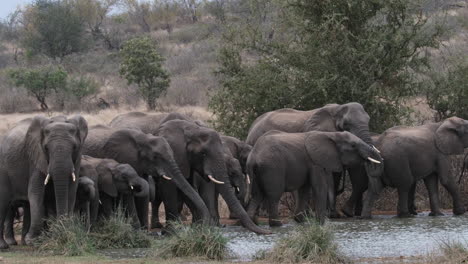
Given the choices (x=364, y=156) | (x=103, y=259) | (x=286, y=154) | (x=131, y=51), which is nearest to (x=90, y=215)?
(x=103, y=259)

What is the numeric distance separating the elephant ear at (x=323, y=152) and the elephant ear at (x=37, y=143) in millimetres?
5576

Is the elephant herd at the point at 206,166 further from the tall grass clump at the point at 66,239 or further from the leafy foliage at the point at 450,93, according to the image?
the leafy foliage at the point at 450,93

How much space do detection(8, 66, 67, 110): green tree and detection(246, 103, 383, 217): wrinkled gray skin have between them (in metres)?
23.1

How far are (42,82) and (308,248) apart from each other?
32463mm

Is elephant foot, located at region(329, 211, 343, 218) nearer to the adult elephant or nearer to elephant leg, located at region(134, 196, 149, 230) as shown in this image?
the adult elephant

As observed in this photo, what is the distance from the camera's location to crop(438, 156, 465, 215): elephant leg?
20.4 metres

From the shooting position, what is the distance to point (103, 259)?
13.3 m

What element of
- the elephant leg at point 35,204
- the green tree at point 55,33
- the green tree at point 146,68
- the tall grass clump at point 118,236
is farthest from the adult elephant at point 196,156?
the green tree at point 55,33

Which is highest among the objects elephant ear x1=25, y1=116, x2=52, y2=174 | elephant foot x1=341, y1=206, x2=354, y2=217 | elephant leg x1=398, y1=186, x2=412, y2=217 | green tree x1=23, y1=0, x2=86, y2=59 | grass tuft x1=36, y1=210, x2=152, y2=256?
green tree x1=23, y1=0, x2=86, y2=59

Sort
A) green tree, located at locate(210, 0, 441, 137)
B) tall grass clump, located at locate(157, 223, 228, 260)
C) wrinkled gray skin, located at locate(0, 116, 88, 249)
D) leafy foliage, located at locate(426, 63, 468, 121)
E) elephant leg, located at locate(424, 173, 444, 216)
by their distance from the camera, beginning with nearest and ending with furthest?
tall grass clump, located at locate(157, 223, 228, 260) < wrinkled gray skin, located at locate(0, 116, 88, 249) < elephant leg, located at locate(424, 173, 444, 216) < green tree, located at locate(210, 0, 441, 137) < leafy foliage, located at locate(426, 63, 468, 121)

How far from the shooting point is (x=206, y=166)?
17.3 m

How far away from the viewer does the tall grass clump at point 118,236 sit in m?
14.8

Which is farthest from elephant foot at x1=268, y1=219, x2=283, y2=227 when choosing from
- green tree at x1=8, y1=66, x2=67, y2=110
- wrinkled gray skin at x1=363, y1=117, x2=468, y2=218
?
green tree at x1=8, y1=66, x2=67, y2=110

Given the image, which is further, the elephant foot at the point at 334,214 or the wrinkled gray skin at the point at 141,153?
the elephant foot at the point at 334,214
